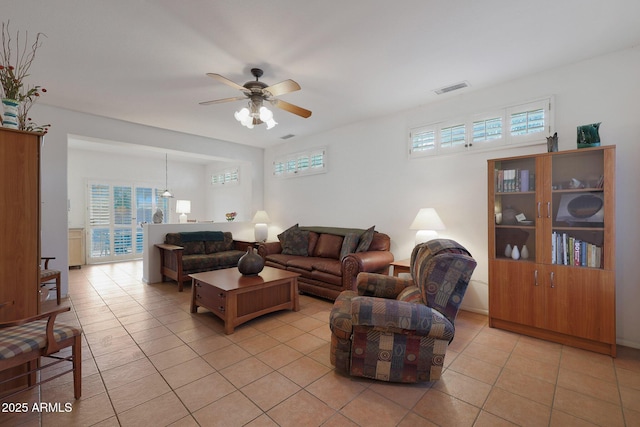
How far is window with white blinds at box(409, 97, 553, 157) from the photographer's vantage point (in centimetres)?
307

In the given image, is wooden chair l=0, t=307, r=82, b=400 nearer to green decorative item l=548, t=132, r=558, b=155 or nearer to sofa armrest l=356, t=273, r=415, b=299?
sofa armrest l=356, t=273, r=415, b=299

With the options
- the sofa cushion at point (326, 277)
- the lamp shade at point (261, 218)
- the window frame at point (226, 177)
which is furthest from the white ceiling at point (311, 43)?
the window frame at point (226, 177)

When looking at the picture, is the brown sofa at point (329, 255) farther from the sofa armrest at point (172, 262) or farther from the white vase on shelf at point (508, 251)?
the white vase on shelf at point (508, 251)

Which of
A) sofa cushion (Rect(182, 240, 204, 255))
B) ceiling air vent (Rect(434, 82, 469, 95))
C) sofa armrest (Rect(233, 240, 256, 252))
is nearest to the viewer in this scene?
ceiling air vent (Rect(434, 82, 469, 95))

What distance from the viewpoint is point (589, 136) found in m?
2.57

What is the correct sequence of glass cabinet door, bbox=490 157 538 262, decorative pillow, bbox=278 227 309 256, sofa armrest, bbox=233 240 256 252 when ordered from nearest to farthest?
glass cabinet door, bbox=490 157 538 262
decorative pillow, bbox=278 227 309 256
sofa armrest, bbox=233 240 256 252

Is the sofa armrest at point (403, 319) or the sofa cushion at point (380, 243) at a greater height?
the sofa cushion at point (380, 243)

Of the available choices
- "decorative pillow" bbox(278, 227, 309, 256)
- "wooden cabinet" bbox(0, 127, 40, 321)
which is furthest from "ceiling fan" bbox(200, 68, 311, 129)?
"decorative pillow" bbox(278, 227, 309, 256)

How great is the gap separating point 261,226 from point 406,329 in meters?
4.46

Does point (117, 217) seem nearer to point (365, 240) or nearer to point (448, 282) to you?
point (365, 240)

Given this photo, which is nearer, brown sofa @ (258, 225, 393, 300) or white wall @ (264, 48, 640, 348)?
white wall @ (264, 48, 640, 348)

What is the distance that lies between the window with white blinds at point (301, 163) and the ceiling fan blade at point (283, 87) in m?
2.54

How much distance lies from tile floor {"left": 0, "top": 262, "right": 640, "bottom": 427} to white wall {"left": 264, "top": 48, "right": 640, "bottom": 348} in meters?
1.00

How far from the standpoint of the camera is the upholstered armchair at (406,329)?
196 centimetres
